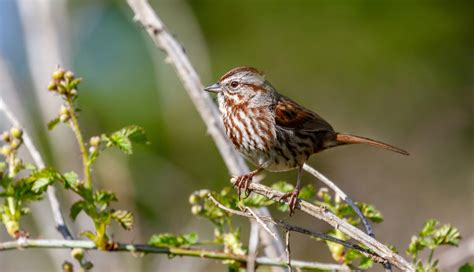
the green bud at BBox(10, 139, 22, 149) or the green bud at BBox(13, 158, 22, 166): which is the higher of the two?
the green bud at BBox(10, 139, 22, 149)

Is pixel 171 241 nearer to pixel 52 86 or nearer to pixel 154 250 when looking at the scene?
pixel 154 250

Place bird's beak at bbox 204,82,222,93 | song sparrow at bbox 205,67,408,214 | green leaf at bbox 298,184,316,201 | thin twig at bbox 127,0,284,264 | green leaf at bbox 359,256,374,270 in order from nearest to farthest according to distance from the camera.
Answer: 1. green leaf at bbox 359,256,374,270
2. green leaf at bbox 298,184,316,201
3. thin twig at bbox 127,0,284,264
4. song sparrow at bbox 205,67,408,214
5. bird's beak at bbox 204,82,222,93

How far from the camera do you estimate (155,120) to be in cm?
993

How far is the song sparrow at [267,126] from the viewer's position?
368 cm

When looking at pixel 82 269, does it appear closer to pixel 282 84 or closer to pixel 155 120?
pixel 155 120

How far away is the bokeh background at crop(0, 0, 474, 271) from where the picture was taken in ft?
25.8

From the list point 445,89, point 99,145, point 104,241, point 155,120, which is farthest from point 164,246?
point 445,89

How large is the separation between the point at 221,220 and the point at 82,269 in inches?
19.3

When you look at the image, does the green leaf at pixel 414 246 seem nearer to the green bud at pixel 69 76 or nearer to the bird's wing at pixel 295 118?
the green bud at pixel 69 76

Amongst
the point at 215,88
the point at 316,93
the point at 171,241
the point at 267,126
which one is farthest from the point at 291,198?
the point at 316,93

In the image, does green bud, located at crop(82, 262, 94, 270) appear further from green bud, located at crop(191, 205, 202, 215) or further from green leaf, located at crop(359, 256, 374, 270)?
green leaf, located at crop(359, 256, 374, 270)

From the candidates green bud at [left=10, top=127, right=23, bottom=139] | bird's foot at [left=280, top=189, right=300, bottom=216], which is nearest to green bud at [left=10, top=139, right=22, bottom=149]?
green bud at [left=10, top=127, right=23, bottom=139]

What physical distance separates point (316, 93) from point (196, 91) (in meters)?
10.1

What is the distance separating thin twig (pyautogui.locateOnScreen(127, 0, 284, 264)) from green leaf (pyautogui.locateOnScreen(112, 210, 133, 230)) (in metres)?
0.48
